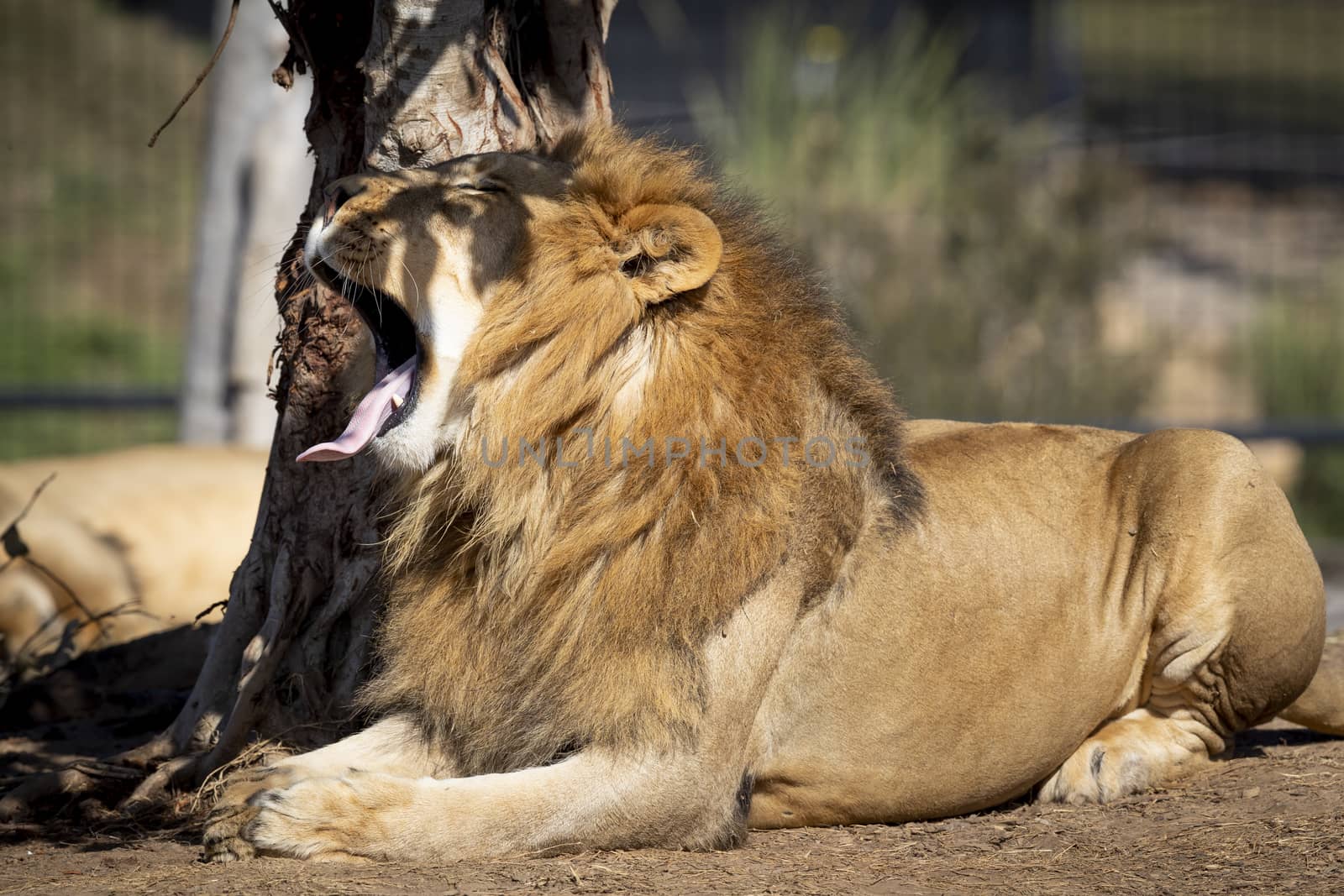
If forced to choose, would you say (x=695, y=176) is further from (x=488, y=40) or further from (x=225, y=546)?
(x=225, y=546)

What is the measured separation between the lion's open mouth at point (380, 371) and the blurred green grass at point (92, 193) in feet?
37.6

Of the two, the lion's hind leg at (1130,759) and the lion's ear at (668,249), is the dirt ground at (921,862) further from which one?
the lion's ear at (668,249)

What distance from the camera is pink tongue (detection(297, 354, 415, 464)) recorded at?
130 inches

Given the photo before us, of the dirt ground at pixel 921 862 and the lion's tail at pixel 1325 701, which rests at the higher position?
the lion's tail at pixel 1325 701

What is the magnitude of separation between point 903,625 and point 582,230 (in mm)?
1236

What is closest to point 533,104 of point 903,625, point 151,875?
point 903,625

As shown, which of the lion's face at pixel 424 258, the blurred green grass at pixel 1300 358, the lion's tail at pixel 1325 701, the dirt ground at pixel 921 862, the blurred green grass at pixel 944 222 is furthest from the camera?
the blurred green grass at pixel 1300 358

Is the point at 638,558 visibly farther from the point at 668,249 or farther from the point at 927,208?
the point at 927,208

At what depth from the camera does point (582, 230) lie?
3391 mm

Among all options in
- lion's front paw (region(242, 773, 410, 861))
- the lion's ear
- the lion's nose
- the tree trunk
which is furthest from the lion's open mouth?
lion's front paw (region(242, 773, 410, 861))

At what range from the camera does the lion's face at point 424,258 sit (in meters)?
3.33

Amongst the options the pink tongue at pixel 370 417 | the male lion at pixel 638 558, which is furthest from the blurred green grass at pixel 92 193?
the male lion at pixel 638 558

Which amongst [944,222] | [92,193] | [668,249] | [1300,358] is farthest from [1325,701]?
[92,193]

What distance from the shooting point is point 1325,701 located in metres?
4.34
